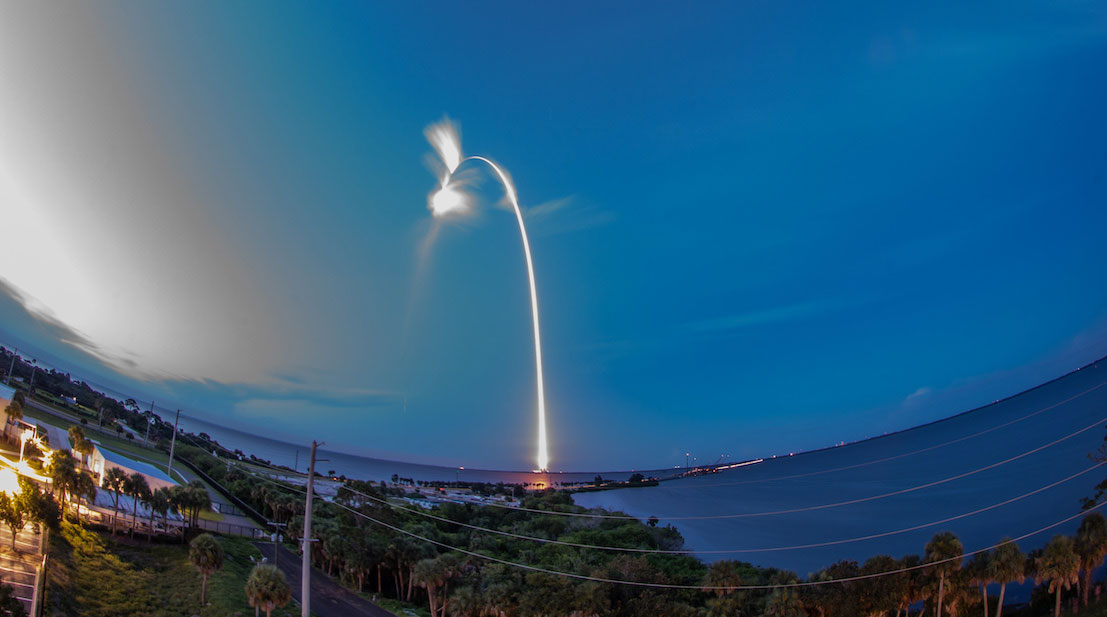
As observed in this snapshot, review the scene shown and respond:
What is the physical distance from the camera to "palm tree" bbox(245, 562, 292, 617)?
63.1ft

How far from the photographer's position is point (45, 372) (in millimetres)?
29516

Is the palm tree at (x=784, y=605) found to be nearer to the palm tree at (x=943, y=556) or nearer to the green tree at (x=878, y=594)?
the green tree at (x=878, y=594)

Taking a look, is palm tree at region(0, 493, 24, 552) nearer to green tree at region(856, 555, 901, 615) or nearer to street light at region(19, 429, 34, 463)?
street light at region(19, 429, 34, 463)

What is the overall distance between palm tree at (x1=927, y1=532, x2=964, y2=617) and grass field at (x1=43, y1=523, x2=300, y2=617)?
30.6m

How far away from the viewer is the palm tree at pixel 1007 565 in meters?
25.1

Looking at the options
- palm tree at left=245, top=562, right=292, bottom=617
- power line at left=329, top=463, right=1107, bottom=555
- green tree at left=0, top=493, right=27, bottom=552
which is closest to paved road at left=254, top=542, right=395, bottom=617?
palm tree at left=245, top=562, right=292, bottom=617

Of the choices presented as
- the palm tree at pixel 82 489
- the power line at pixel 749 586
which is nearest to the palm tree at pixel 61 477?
the palm tree at pixel 82 489

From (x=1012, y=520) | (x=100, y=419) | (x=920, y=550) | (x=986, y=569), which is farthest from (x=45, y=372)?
(x=1012, y=520)

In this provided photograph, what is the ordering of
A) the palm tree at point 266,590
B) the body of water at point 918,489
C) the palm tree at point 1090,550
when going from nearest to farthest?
the palm tree at point 266,590 < the palm tree at point 1090,550 < the body of water at point 918,489

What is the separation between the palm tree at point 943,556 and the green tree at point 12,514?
36.9 m

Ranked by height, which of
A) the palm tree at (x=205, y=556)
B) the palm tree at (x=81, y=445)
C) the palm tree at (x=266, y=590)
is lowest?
the palm tree at (x=266, y=590)

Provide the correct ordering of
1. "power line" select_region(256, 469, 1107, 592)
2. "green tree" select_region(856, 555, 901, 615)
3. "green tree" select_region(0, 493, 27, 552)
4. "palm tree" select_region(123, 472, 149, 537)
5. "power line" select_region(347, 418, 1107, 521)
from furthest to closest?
"power line" select_region(347, 418, 1107, 521)
"power line" select_region(256, 469, 1107, 592)
"green tree" select_region(856, 555, 901, 615)
"palm tree" select_region(123, 472, 149, 537)
"green tree" select_region(0, 493, 27, 552)

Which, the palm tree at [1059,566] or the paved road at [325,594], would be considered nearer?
the palm tree at [1059,566]

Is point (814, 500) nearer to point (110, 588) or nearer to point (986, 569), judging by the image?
point (986, 569)
